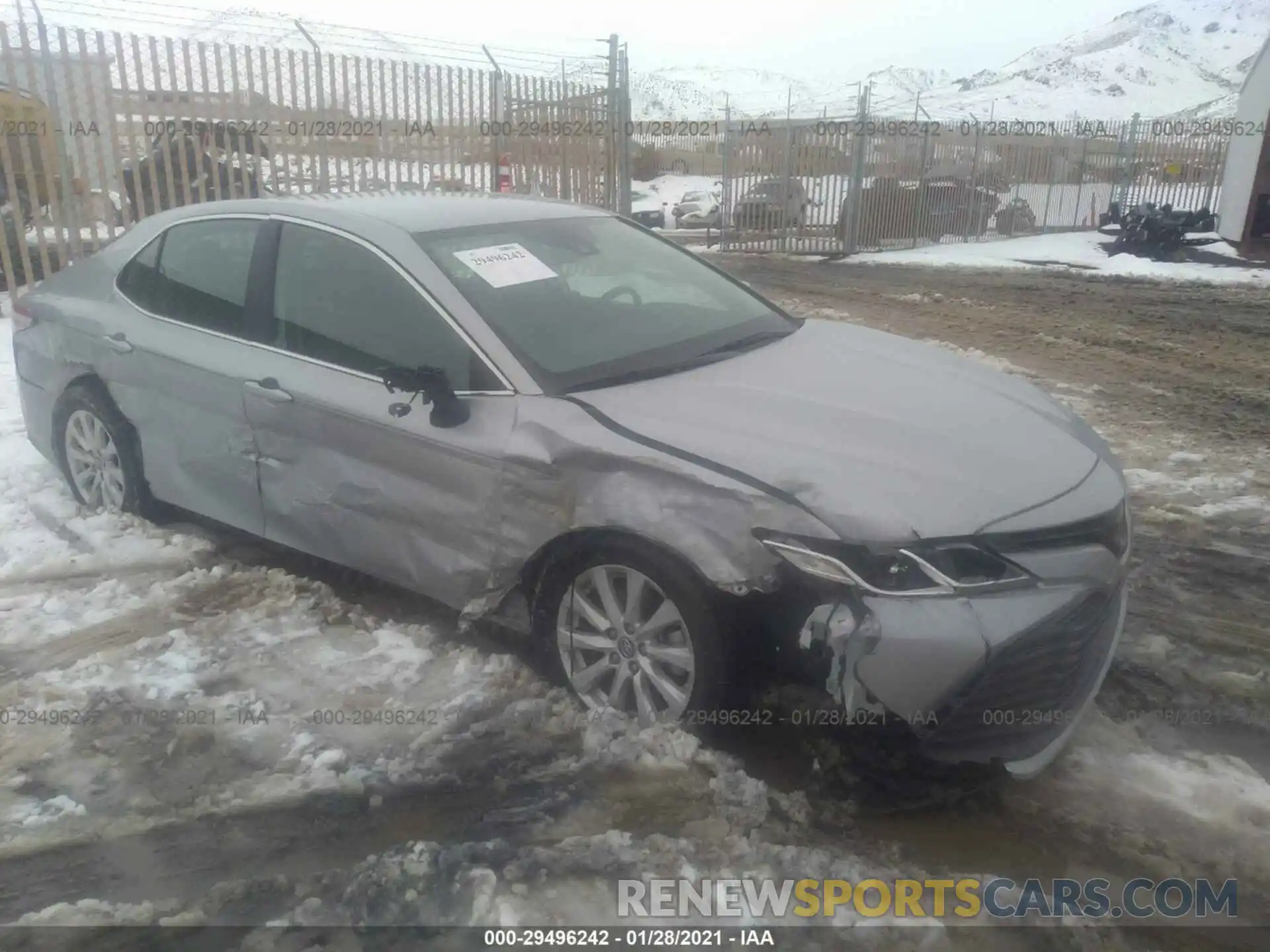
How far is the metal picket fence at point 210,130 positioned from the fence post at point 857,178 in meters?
7.15

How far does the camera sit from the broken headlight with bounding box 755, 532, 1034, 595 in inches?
102

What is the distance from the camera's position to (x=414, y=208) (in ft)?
12.8

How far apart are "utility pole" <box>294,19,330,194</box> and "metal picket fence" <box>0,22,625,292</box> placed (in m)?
0.02

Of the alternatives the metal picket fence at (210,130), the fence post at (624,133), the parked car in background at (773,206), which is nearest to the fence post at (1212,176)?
the parked car in background at (773,206)

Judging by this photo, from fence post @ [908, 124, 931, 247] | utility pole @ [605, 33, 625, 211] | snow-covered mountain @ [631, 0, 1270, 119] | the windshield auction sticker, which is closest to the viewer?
the windshield auction sticker

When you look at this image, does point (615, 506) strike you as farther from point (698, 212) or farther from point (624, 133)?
point (698, 212)

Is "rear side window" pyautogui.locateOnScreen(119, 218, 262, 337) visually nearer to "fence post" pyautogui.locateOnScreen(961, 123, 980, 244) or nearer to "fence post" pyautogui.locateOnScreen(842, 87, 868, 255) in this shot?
"fence post" pyautogui.locateOnScreen(842, 87, 868, 255)

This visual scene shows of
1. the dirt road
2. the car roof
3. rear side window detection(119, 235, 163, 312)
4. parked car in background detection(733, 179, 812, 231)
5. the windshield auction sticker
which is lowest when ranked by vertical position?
the dirt road

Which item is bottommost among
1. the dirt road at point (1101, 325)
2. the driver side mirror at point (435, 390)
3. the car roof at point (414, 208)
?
the dirt road at point (1101, 325)

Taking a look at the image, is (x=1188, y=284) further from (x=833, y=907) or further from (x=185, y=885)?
(x=185, y=885)

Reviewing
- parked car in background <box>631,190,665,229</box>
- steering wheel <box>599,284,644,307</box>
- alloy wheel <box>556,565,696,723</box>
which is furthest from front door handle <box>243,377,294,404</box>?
parked car in background <box>631,190,665,229</box>

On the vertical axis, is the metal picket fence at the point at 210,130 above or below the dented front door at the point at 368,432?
above

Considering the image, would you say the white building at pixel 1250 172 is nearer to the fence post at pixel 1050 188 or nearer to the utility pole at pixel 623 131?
the fence post at pixel 1050 188

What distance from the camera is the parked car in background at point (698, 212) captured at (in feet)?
68.1
